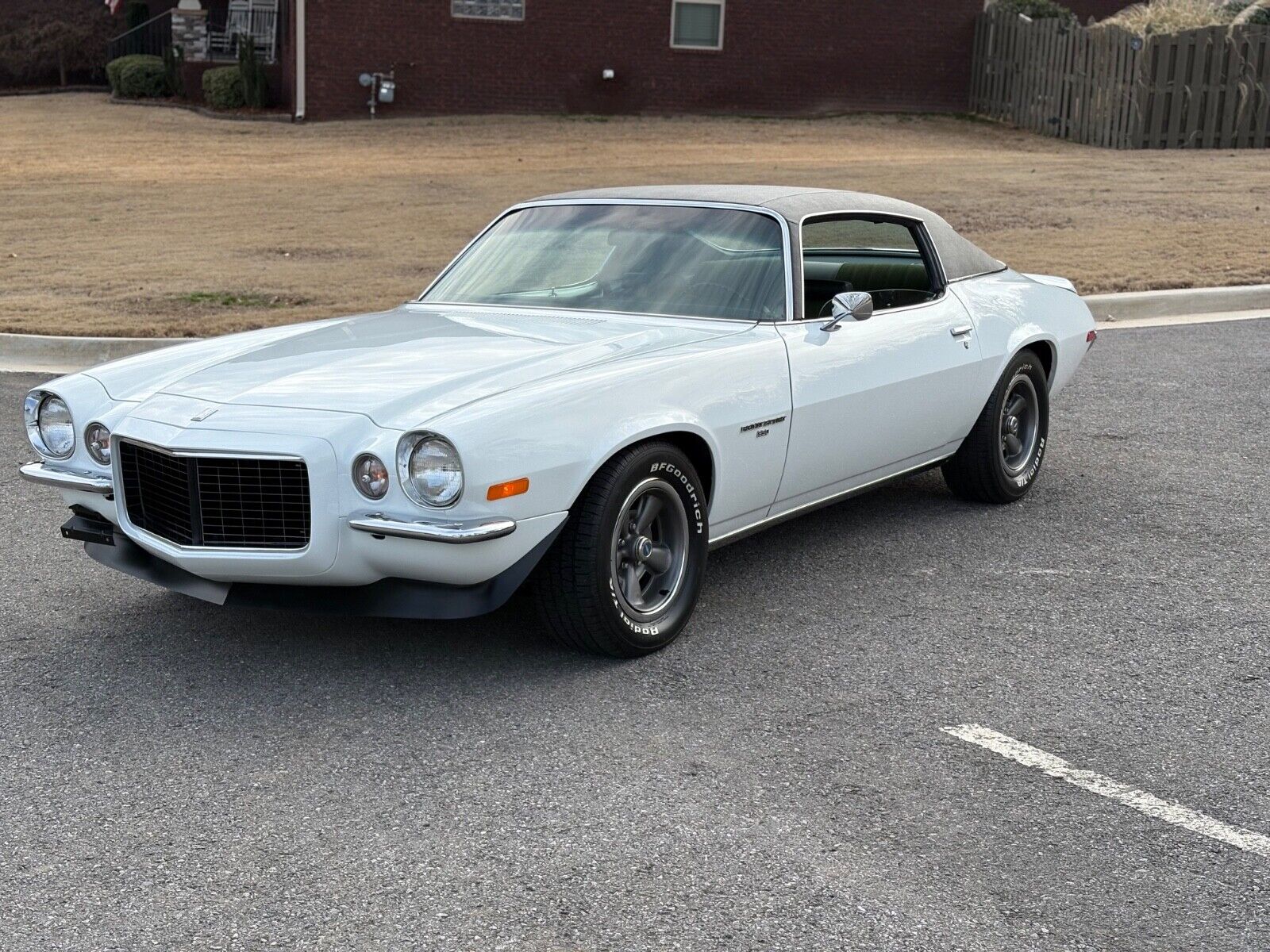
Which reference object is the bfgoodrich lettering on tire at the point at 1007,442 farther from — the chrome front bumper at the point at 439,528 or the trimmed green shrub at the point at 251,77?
the trimmed green shrub at the point at 251,77

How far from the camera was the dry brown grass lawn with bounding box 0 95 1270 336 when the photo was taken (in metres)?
12.1

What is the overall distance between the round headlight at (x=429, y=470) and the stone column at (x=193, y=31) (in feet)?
88.0

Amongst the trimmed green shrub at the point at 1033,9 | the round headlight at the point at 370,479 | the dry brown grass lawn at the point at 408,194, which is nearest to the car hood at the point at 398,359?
the round headlight at the point at 370,479

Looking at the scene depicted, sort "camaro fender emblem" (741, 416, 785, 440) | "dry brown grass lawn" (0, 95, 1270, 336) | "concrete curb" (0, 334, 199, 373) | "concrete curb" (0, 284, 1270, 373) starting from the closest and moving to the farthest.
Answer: "camaro fender emblem" (741, 416, 785, 440), "concrete curb" (0, 334, 199, 373), "concrete curb" (0, 284, 1270, 373), "dry brown grass lawn" (0, 95, 1270, 336)

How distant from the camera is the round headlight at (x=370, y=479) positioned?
4055mm

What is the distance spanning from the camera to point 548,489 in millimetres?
4164

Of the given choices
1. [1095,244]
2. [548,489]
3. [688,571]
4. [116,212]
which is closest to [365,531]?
[548,489]

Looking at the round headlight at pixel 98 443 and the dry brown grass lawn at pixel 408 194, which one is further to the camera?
the dry brown grass lawn at pixel 408 194

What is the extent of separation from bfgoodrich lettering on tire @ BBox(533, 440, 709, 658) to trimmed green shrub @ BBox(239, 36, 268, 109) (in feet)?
78.0

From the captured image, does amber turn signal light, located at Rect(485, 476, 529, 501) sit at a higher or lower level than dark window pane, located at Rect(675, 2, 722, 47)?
lower

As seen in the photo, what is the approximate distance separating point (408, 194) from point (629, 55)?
1074cm

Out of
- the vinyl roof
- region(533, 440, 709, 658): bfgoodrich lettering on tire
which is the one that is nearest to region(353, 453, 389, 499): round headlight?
region(533, 440, 709, 658): bfgoodrich lettering on tire

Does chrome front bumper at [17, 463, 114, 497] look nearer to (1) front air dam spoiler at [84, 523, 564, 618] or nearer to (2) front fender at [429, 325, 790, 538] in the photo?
(1) front air dam spoiler at [84, 523, 564, 618]

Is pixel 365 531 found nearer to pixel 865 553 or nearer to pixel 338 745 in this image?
pixel 338 745
